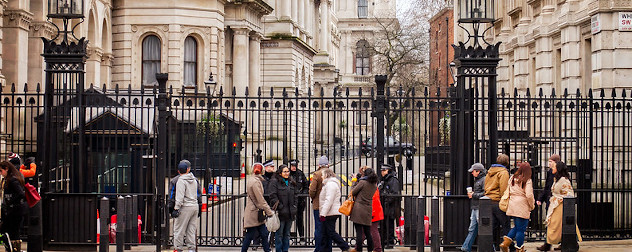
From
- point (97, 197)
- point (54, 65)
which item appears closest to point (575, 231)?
point (97, 197)

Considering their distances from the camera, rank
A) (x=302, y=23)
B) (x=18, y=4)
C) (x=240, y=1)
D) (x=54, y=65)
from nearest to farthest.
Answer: (x=54, y=65)
(x=18, y=4)
(x=240, y=1)
(x=302, y=23)

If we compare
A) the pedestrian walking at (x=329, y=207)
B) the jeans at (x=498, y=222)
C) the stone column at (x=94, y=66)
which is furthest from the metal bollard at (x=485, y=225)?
the stone column at (x=94, y=66)

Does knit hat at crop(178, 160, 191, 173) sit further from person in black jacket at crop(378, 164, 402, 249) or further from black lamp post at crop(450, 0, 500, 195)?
black lamp post at crop(450, 0, 500, 195)

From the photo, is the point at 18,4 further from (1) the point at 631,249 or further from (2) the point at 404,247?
(1) the point at 631,249

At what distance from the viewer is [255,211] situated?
49.8ft

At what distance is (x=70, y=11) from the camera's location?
16969 mm

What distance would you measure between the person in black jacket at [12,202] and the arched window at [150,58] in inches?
1089

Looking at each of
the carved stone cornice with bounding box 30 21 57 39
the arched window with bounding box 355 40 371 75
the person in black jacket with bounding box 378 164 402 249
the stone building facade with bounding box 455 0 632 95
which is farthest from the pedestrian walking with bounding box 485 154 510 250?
the arched window with bounding box 355 40 371 75

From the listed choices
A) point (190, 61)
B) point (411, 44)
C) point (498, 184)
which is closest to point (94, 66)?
point (190, 61)

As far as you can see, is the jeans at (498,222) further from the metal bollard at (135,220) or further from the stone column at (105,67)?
the stone column at (105,67)

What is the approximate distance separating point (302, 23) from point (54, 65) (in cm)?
4828

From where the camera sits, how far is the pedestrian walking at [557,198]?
51.3ft

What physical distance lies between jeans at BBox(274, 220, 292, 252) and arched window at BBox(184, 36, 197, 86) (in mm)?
27727

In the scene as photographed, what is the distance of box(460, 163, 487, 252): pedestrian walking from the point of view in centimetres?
1545
